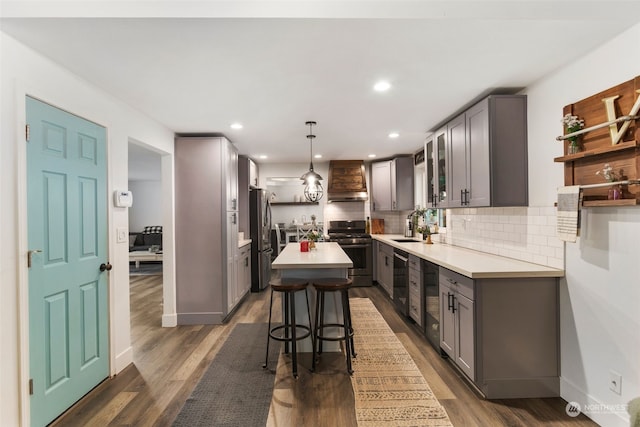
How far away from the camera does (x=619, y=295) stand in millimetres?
1877

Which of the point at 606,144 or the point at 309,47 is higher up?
the point at 309,47

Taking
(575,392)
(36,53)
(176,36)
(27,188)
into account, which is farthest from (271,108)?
(575,392)

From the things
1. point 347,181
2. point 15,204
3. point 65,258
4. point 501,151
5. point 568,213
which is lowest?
point 65,258

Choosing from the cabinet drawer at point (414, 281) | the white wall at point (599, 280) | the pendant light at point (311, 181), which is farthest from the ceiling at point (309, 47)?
the cabinet drawer at point (414, 281)

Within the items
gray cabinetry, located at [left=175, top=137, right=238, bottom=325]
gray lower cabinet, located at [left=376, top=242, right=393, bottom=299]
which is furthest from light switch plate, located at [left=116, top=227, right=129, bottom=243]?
gray lower cabinet, located at [left=376, top=242, right=393, bottom=299]

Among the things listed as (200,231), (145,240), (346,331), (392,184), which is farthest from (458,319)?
(145,240)

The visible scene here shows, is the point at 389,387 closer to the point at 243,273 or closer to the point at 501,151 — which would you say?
the point at 501,151

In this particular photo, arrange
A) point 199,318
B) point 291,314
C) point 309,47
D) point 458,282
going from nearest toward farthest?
point 309,47 → point 458,282 → point 291,314 → point 199,318

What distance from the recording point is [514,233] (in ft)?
9.28

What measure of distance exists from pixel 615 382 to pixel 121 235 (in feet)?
12.5

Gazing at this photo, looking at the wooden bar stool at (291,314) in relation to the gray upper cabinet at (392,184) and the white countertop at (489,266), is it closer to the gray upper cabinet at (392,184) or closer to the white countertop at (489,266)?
the white countertop at (489,266)

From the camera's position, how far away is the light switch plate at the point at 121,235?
2807mm

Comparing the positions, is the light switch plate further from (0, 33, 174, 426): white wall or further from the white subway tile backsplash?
the white subway tile backsplash

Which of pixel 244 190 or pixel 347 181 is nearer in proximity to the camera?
pixel 244 190
